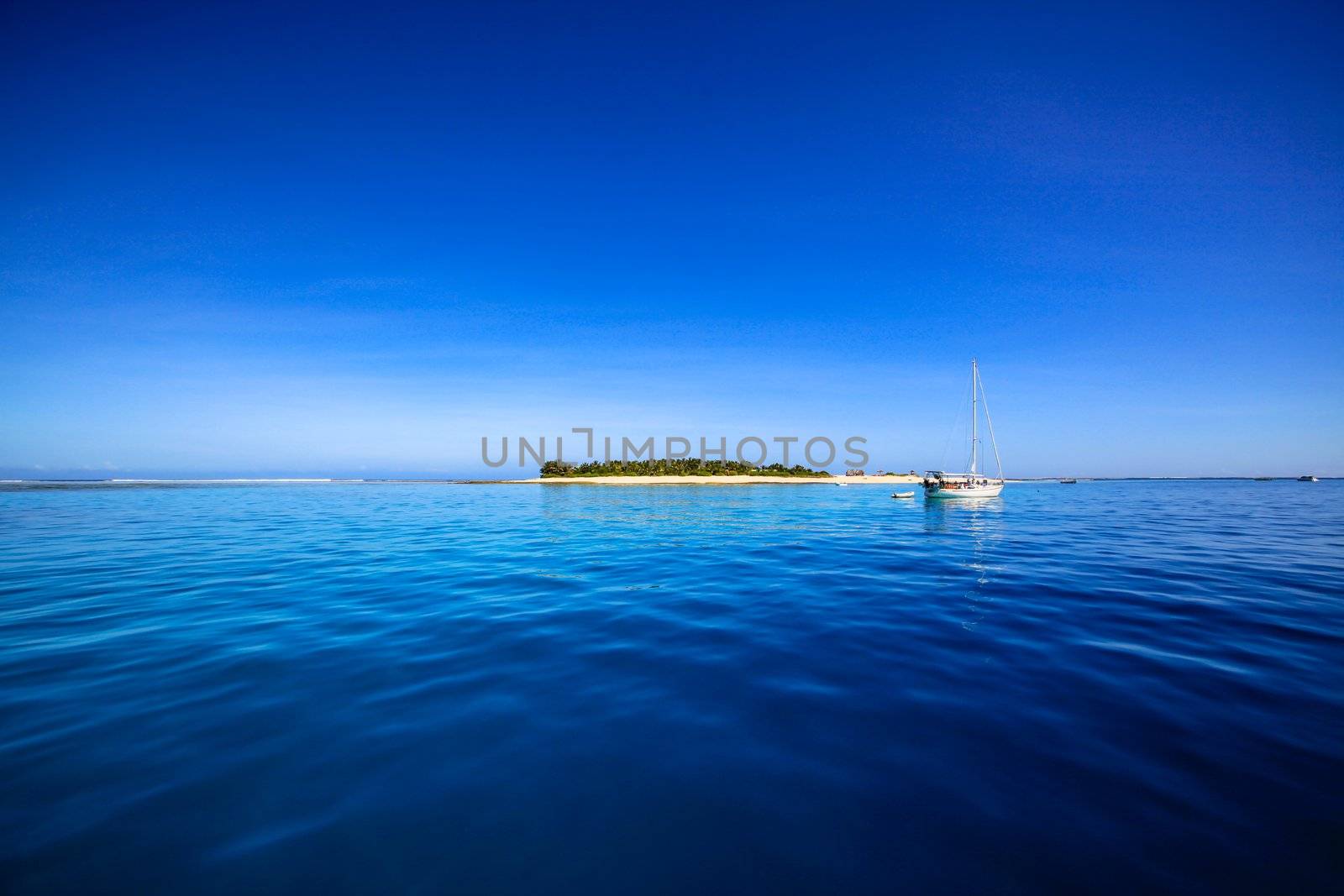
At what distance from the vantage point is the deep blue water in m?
3.24

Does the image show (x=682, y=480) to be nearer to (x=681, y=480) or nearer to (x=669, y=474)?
(x=681, y=480)

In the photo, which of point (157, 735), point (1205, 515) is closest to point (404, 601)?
point (157, 735)

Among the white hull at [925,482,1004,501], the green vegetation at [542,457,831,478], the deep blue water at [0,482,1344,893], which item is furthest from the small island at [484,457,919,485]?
the deep blue water at [0,482,1344,893]

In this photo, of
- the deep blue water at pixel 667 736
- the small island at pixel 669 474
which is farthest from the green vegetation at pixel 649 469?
the deep blue water at pixel 667 736

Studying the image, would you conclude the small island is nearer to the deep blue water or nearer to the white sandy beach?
the white sandy beach

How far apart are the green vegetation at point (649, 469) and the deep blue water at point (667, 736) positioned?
310 ft

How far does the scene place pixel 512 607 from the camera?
934 cm

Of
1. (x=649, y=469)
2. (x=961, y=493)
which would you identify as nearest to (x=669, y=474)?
(x=649, y=469)

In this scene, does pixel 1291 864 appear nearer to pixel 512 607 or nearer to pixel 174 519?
pixel 512 607

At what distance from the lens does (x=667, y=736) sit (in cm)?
481

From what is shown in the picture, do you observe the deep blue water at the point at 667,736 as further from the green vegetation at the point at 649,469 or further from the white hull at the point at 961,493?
the green vegetation at the point at 649,469

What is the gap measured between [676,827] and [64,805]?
179 inches

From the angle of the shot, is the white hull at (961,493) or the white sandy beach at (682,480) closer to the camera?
the white hull at (961,493)

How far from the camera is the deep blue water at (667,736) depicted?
324 centimetres
